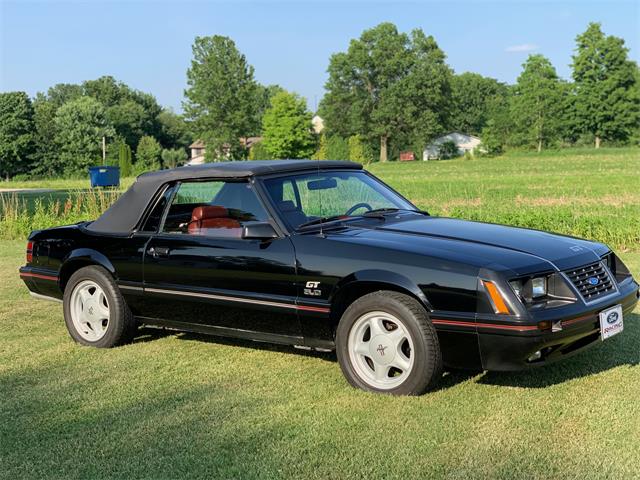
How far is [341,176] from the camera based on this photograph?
19.7ft

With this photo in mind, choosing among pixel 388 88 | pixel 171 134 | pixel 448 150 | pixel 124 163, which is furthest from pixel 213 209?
pixel 171 134

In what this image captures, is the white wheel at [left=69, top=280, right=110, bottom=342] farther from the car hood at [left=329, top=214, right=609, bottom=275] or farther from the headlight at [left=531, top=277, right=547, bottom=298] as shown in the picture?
the headlight at [left=531, top=277, right=547, bottom=298]

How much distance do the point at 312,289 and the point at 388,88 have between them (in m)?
93.2

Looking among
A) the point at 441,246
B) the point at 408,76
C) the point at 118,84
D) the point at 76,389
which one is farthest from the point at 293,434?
the point at 118,84

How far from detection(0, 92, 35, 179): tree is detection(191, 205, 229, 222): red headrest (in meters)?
79.2

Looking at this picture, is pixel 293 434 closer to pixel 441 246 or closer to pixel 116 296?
pixel 441 246

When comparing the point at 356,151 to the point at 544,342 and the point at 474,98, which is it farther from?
the point at 544,342

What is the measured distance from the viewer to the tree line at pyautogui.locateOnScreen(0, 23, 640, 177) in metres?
84.8

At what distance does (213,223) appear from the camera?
569cm

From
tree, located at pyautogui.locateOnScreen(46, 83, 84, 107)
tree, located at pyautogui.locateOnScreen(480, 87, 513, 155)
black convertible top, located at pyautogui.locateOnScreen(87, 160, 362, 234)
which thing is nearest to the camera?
black convertible top, located at pyautogui.locateOnScreen(87, 160, 362, 234)

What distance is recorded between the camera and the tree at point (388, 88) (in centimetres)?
9362

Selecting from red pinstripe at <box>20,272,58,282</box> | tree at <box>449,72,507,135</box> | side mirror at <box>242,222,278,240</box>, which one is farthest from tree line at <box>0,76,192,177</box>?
side mirror at <box>242,222,278,240</box>

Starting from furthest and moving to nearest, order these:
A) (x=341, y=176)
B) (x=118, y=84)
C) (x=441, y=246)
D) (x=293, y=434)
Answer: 1. (x=118, y=84)
2. (x=341, y=176)
3. (x=441, y=246)
4. (x=293, y=434)

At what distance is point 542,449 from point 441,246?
57.3 inches
